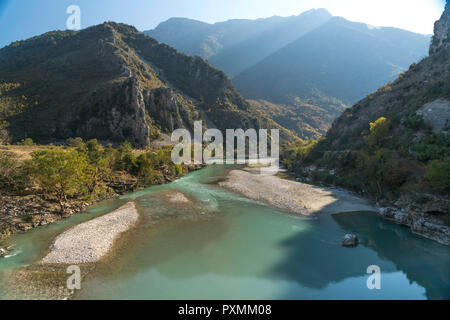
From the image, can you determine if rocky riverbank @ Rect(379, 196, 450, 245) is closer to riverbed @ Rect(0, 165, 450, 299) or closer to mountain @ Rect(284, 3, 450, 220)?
mountain @ Rect(284, 3, 450, 220)

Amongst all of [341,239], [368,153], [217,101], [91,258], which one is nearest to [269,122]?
[217,101]

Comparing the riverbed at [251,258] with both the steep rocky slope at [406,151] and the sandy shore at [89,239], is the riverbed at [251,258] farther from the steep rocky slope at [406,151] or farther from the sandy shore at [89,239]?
the steep rocky slope at [406,151]

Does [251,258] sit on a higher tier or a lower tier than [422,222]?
lower

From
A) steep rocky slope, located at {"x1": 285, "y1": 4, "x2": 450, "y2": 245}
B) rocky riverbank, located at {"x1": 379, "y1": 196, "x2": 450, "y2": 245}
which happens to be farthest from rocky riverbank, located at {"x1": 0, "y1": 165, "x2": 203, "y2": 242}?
steep rocky slope, located at {"x1": 285, "y1": 4, "x2": 450, "y2": 245}

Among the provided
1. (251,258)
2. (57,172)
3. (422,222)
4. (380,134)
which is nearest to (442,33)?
(380,134)

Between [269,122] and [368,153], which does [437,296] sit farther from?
[269,122]

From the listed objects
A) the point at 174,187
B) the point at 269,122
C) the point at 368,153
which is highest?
the point at 269,122

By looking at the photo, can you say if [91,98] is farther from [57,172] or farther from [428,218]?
[428,218]
